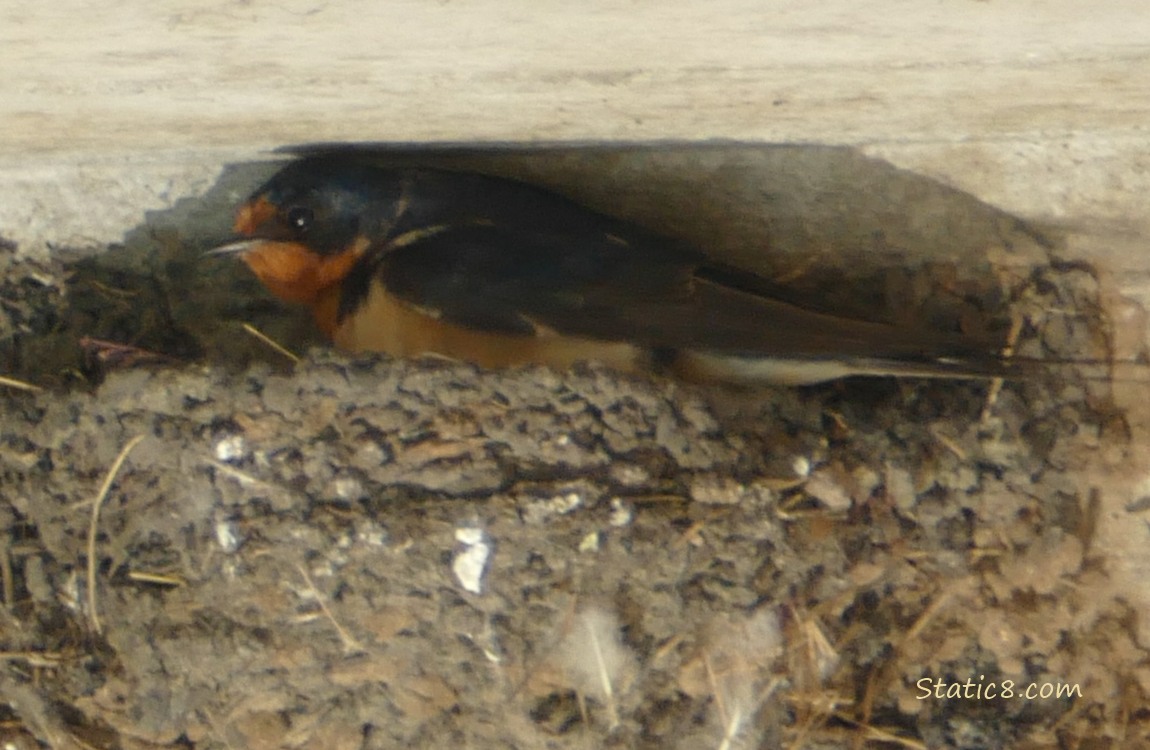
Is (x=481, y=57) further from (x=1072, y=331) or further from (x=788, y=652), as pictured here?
(x=1072, y=331)

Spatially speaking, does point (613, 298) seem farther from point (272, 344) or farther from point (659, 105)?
point (272, 344)

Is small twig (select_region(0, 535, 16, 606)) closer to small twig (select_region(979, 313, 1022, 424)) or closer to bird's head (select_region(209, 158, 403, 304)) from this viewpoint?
bird's head (select_region(209, 158, 403, 304))

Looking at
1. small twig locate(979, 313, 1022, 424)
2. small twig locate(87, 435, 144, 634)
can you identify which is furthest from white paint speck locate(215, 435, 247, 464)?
small twig locate(979, 313, 1022, 424)

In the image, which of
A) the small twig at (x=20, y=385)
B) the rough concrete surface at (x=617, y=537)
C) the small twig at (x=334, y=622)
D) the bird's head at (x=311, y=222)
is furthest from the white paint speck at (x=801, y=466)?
the small twig at (x=20, y=385)

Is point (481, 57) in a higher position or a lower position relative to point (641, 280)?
higher

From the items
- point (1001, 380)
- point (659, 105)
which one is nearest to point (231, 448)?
point (659, 105)

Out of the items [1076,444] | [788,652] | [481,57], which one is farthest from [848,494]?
[481,57]

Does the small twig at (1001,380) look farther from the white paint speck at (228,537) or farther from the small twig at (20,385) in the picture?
the small twig at (20,385)
